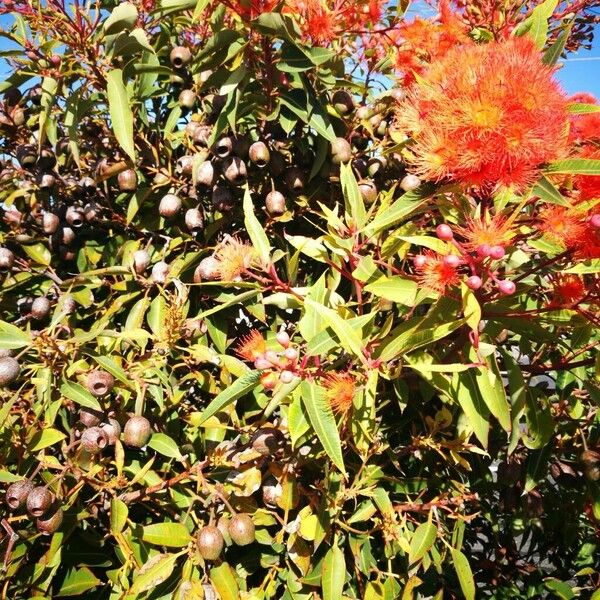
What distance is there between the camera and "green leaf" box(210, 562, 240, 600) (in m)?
1.22

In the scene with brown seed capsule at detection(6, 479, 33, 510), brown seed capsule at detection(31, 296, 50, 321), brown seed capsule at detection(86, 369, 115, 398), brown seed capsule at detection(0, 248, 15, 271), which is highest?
brown seed capsule at detection(0, 248, 15, 271)

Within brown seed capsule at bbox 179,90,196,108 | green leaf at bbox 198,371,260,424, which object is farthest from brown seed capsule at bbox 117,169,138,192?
green leaf at bbox 198,371,260,424

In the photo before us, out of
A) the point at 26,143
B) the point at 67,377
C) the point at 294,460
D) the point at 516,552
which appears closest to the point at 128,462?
the point at 67,377

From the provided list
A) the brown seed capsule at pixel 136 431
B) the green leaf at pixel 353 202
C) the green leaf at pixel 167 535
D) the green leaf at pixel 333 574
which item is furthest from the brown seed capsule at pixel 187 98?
the green leaf at pixel 333 574

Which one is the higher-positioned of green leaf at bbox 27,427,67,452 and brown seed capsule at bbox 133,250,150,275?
brown seed capsule at bbox 133,250,150,275

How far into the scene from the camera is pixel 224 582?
1.25 meters

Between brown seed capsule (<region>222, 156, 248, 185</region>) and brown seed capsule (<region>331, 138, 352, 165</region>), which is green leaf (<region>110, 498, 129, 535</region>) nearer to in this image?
brown seed capsule (<region>222, 156, 248, 185</region>)

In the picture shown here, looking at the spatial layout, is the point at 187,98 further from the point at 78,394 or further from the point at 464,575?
the point at 464,575

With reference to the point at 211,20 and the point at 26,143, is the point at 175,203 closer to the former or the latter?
the point at 211,20

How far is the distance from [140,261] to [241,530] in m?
0.72

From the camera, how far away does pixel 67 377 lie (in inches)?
49.8

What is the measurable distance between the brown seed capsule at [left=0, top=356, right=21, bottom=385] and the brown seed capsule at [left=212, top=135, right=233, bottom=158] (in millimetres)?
676

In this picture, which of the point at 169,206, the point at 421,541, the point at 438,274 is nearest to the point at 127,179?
the point at 169,206

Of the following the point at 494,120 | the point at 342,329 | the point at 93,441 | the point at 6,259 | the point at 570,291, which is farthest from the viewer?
the point at 6,259
